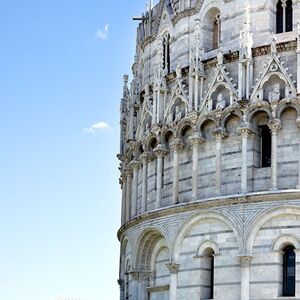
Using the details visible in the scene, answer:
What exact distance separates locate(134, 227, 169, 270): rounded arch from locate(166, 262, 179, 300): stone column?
186cm

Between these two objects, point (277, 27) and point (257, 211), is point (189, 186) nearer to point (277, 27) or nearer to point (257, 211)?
point (257, 211)

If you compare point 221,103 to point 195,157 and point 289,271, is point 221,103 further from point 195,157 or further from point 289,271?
point 289,271

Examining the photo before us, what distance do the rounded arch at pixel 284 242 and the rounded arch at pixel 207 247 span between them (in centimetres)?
193

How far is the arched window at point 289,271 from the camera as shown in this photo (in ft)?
89.6

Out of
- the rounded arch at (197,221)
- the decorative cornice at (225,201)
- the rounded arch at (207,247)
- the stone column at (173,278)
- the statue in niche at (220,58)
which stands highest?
the statue in niche at (220,58)

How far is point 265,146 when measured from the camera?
29094 millimetres

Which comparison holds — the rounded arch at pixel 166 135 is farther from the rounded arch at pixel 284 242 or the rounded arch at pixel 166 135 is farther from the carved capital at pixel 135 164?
the rounded arch at pixel 284 242

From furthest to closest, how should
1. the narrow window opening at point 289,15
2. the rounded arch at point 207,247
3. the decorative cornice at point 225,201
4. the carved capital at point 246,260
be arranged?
the narrow window opening at point 289,15
the rounded arch at point 207,247
the carved capital at point 246,260
the decorative cornice at point 225,201

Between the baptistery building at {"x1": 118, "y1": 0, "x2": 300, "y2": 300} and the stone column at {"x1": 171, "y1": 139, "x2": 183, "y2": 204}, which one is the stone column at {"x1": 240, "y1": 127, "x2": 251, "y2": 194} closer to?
the baptistery building at {"x1": 118, "y1": 0, "x2": 300, "y2": 300}

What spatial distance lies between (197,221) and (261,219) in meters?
2.39

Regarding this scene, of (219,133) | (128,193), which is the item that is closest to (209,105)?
(219,133)

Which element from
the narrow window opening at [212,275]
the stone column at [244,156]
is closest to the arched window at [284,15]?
the stone column at [244,156]

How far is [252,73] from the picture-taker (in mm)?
29188

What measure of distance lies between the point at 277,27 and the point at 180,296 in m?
9.47
